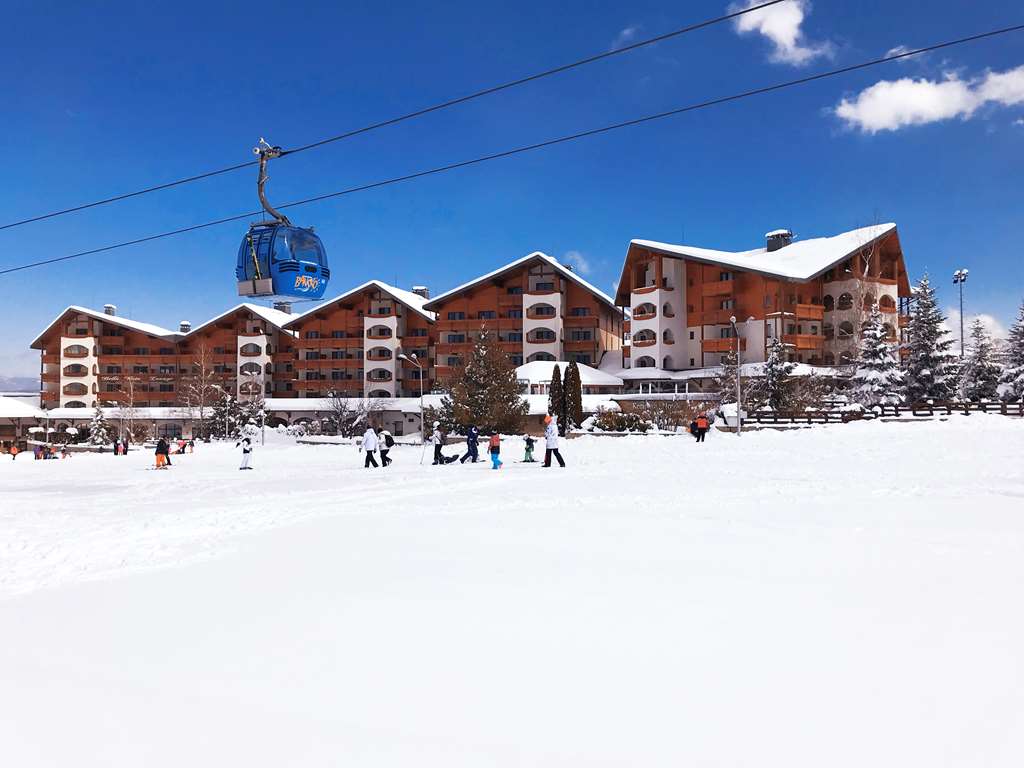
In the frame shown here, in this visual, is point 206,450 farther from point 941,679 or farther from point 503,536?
point 941,679

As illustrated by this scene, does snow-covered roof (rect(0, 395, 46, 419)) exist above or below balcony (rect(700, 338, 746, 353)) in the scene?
below

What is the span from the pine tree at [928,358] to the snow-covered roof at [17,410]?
238 ft

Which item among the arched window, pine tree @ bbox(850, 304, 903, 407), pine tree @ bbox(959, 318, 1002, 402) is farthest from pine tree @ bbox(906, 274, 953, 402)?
the arched window

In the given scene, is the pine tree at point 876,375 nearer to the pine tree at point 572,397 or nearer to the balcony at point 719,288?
the balcony at point 719,288

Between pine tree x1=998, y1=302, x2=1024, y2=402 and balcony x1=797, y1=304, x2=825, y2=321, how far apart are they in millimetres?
11663

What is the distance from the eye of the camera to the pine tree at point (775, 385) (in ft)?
137

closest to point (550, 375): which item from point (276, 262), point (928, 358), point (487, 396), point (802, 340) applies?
point (487, 396)

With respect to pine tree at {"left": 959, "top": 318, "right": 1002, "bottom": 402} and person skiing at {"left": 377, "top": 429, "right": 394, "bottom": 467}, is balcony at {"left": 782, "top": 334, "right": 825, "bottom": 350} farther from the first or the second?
person skiing at {"left": 377, "top": 429, "right": 394, "bottom": 467}

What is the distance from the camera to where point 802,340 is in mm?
51438

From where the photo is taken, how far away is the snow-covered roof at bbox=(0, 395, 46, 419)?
6575 cm

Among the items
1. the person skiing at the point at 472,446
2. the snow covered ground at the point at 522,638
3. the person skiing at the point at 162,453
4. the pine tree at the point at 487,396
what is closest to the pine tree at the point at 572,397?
the pine tree at the point at 487,396

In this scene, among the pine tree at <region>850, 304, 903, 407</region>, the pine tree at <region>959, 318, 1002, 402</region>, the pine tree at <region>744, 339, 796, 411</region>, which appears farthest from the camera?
the pine tree at <region>959, 318, 1002, 402</region>

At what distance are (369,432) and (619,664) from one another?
787 inches

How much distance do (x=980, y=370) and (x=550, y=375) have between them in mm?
28859
